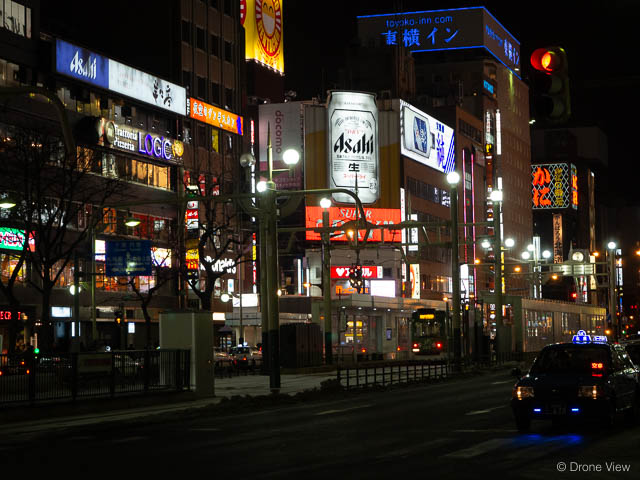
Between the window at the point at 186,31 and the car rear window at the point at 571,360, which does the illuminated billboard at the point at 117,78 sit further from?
the car rear window at the point at 571,360

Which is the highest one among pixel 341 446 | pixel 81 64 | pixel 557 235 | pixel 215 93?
pixel 215 93

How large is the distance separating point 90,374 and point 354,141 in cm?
8611

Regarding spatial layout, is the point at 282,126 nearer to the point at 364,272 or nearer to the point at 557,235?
the point at 364,272

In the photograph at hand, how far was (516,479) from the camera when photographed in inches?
500

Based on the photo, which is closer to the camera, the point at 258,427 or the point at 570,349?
the point at 570,349

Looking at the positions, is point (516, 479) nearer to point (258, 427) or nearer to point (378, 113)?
point (258, 427)

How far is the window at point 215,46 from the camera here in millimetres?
94625

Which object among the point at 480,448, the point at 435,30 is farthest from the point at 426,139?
the point at 480,448

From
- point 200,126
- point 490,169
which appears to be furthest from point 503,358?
point 490,169

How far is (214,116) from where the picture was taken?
301ft

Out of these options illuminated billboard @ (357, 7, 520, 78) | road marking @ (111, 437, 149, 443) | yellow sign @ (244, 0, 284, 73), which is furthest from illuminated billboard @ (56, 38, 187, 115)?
illuminated billboard @ (357, 7, 520, 78)

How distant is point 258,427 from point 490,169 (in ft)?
435

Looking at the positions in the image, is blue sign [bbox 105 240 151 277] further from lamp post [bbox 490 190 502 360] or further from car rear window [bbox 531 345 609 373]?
car rear window [bbox 531 345 609 373]

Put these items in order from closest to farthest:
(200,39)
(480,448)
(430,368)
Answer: (480,448) → (430,368) → (200,39)
